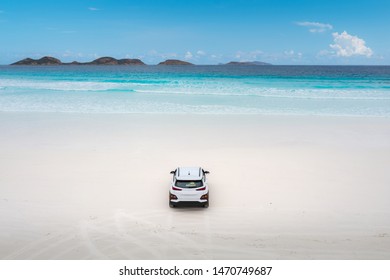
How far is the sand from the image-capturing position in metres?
8.91

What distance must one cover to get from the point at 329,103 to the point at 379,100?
5.95 m

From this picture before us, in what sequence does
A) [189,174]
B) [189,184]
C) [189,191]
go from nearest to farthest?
1. [189,191]
2. [189,184]
3. [189,174]

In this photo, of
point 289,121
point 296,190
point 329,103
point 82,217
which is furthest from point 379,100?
point 82,217

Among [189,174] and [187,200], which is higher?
[189,174]

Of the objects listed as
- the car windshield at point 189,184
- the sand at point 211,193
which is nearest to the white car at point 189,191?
the car windshield at point 189,184

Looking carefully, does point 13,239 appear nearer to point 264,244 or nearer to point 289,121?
point 264,244

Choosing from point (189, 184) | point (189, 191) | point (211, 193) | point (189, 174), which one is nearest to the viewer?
point (189, 191)

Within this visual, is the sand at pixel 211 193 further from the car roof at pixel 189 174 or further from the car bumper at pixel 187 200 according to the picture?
the car roof at pixel 189 174

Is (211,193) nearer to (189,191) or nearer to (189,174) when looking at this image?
(189,174)


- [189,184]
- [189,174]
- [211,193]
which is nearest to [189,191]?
[189,184]

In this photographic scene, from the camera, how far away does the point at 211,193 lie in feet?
39.9

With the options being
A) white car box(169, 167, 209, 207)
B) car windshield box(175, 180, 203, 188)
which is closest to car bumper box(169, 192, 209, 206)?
white car box(169, 167, 209, 207)

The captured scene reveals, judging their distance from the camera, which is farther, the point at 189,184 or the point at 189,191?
the point at 189,184

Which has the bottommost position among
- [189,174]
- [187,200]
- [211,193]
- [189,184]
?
[211,193]
